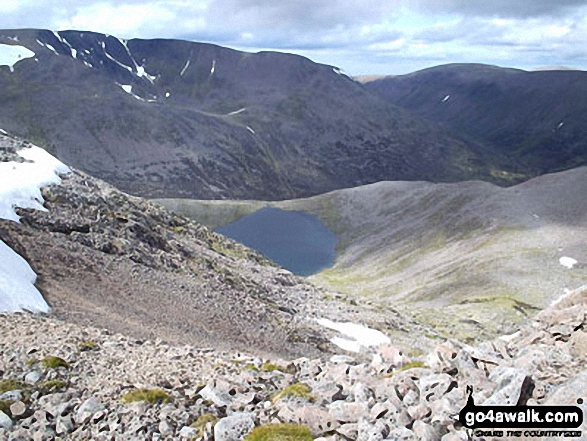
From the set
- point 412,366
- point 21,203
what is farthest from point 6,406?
point 21,203

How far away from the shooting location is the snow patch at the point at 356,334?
5203cm

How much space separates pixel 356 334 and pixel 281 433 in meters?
41.1

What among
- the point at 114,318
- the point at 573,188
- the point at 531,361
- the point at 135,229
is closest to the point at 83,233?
the point at 135,229

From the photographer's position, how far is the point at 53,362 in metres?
20.7

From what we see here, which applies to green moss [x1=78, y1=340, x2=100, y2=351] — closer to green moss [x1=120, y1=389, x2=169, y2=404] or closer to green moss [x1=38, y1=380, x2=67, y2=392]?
green moss [x1=38, y1=380, x2=67, y2=392]

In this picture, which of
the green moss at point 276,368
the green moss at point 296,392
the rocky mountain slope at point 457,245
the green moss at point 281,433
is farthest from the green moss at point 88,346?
the rocky mountain slope at point 457,245

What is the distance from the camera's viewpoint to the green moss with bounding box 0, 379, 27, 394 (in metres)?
18.8

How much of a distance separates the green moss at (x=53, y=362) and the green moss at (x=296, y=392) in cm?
779

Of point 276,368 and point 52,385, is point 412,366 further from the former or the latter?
point 52,385

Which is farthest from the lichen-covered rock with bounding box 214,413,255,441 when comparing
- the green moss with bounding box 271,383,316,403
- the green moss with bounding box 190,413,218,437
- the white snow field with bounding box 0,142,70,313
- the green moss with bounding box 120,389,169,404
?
the white snow field with bounding box 0,142,70,313

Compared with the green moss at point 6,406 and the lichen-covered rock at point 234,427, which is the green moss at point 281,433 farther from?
the green moss at point 6,406

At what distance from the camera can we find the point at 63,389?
19.2 m

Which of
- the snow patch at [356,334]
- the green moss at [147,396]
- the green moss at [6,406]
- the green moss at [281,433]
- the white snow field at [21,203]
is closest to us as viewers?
the green moss at [281,433]

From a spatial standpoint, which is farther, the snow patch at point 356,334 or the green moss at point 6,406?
the snow patch at point 356,334
